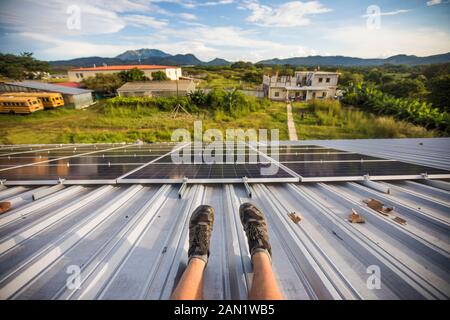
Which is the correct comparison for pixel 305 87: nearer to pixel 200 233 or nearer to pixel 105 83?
pixel 200 233

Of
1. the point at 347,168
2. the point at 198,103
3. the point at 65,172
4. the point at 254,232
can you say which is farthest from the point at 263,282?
the point at 198,103

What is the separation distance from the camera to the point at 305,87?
96.7 ft

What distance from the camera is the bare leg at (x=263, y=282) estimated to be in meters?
1.72

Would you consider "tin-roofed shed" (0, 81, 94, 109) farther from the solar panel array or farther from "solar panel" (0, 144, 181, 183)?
the solar panel array

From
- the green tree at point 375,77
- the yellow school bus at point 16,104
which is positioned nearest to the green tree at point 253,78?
the green tree at point 375,77

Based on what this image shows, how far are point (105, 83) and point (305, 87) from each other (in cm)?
3294

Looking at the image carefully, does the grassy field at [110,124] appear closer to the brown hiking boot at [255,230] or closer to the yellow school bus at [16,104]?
the yellow school bus at [16,104]

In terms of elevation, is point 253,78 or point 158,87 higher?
point 253,78

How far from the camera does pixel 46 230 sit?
9.18ft

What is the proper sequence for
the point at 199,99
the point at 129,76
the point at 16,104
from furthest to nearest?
the point at 129,76 < the point at 199,99 < the point at 16,104

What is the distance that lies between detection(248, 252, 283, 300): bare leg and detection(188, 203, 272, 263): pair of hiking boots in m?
0.13

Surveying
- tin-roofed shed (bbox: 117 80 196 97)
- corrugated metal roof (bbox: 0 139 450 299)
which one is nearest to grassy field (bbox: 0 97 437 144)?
tin-roofed shed (bbox: 117 80 196 97)
